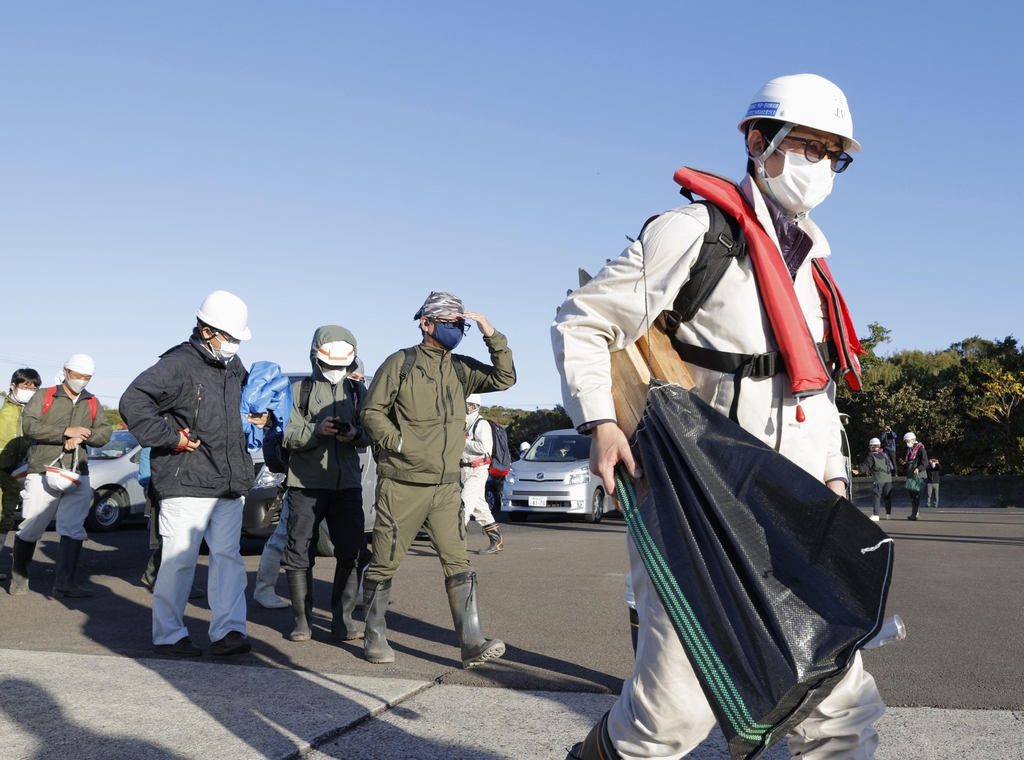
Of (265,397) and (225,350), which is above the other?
(225,350)

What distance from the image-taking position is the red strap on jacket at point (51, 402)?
28.0ft

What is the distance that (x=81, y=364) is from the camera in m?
8.91

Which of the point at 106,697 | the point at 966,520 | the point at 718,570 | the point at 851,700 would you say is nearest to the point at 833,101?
the point at 718,570

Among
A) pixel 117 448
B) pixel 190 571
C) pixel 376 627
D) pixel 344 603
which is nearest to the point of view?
pixel 376 627

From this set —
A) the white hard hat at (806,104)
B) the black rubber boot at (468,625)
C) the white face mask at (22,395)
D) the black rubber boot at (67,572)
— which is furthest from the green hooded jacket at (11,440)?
the white hard hat at (806,104)

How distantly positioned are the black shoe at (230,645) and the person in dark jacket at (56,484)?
10.1 ft

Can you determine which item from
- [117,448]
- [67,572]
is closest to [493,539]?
[67,572]

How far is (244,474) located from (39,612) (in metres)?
2.59

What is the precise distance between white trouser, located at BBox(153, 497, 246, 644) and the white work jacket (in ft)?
12.5

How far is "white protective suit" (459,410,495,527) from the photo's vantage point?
12562 millimetres

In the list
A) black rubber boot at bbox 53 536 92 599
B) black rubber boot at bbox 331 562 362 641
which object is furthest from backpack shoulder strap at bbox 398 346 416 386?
black rubber boot at bbox 53 536 92 599

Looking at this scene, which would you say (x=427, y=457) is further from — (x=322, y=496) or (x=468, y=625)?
(x=322, y=496)

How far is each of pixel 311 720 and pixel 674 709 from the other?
7.49 ft

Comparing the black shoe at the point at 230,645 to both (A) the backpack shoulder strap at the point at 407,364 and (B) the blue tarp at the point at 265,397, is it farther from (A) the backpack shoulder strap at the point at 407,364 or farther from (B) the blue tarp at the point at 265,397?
(A) the backpack shoulder strap at the point at 407,364
